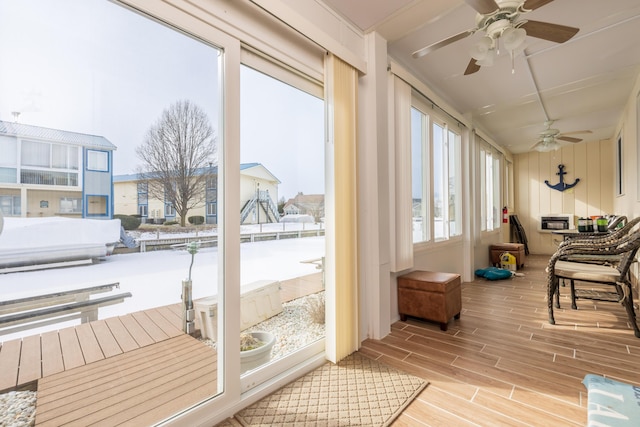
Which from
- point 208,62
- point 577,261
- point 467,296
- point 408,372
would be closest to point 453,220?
point 467,296

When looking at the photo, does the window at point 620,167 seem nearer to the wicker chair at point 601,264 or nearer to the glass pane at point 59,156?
the wicker chair at point 601,264

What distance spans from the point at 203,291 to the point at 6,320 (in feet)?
2.65

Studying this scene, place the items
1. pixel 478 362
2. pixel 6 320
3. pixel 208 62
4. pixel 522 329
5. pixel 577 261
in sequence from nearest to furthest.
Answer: pixel 6 320, pixel 208 62, pixel 478 362, pixel 522 329, pixel 577 261

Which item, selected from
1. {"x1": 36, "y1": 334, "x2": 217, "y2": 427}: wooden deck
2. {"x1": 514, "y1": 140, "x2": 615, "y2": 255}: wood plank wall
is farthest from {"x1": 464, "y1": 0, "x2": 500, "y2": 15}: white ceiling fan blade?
{"x1": 514, "y1": 140, "x2": 615, "y2": 255}: wood plank wall

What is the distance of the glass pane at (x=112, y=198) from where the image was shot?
117cm

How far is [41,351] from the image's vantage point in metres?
1.21

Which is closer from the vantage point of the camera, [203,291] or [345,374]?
[203,291]

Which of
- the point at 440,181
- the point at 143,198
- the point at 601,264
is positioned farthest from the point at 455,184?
the point at 143,198

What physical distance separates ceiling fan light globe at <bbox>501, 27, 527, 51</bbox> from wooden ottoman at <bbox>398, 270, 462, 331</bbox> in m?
2.10

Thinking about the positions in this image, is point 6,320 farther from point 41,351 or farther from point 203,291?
point 203,291

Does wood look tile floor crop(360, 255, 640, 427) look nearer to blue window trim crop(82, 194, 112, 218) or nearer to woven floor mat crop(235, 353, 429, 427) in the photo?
woven floor mat crop(235, 353, 429, 427)

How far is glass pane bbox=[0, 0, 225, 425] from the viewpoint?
1167mm

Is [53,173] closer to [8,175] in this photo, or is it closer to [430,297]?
[8,175]

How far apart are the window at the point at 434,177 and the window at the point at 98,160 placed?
10.3 ft
